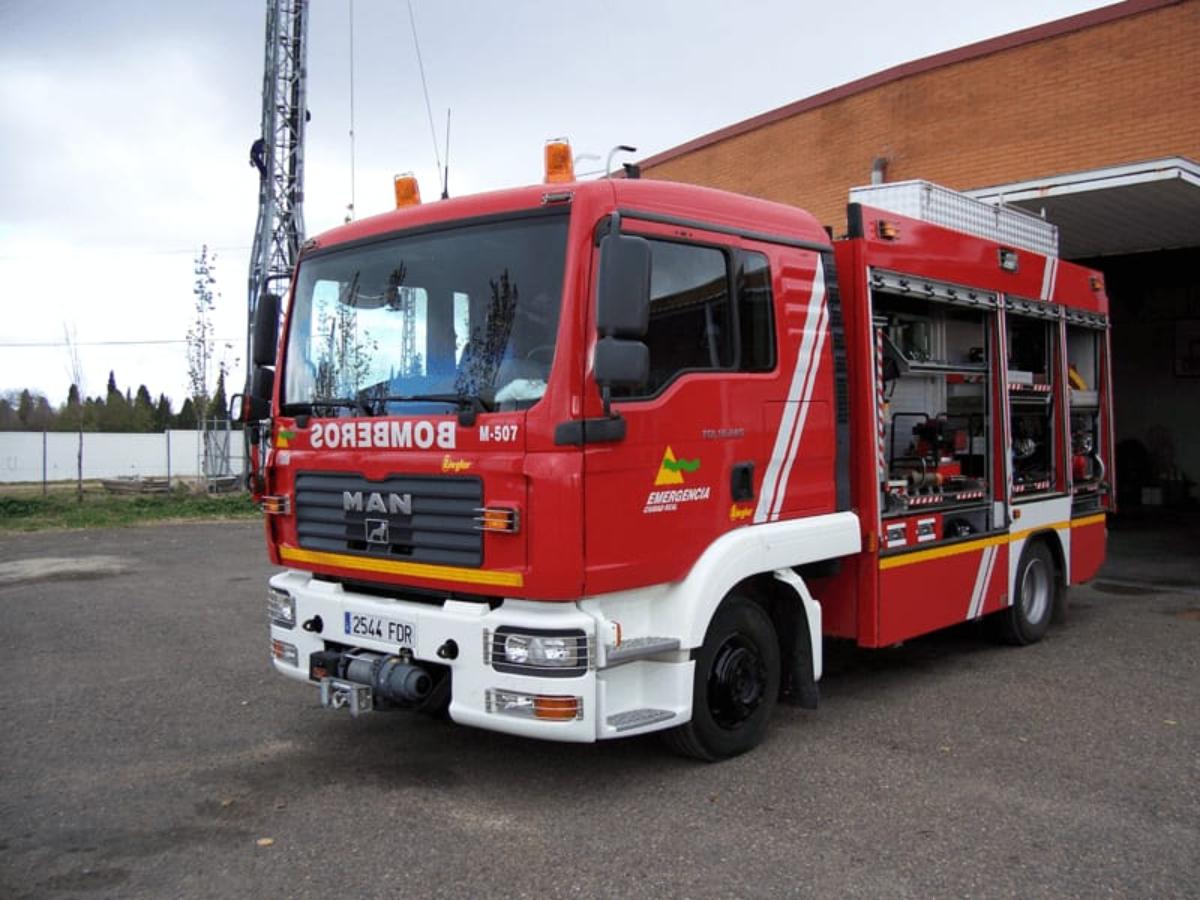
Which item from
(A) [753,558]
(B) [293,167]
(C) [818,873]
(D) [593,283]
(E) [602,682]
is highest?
(B) [293,167]

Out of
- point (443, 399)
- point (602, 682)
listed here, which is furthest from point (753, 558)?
point (443, 399)

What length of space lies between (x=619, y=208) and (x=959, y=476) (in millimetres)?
3716

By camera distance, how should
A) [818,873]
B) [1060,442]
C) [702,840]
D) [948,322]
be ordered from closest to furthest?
[818,873] < [702,840] < [948,322] < [1060,442]

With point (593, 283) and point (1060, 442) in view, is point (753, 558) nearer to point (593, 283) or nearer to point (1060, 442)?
point (593, 283)

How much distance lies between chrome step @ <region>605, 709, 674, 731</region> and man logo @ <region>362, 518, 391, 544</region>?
4.50 feet

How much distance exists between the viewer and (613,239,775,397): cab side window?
459 cm

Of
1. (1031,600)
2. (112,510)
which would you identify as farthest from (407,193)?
(112,510)

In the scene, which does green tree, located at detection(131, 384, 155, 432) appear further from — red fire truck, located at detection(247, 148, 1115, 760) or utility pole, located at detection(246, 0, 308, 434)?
red fire truck, located at detection(247, 148, 1115, 760)

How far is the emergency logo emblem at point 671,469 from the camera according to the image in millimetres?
4543

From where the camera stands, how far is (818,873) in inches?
152

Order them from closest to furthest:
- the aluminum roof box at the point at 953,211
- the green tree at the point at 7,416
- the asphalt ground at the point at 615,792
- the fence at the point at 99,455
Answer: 1. the asphalt ground at the point at 615,792
2. the aluminum roof box at the point at 953,211
3. the fence at the point at 99,455
4. the green tree at the point at 7,416

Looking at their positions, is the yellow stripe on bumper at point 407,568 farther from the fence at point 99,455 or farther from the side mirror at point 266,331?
the fence at point 99,455

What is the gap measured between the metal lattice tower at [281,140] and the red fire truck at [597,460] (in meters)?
19.3

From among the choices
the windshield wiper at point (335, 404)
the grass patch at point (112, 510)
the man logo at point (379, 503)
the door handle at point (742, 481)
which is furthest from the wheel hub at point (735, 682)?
the grass patch at point (112, 510)
